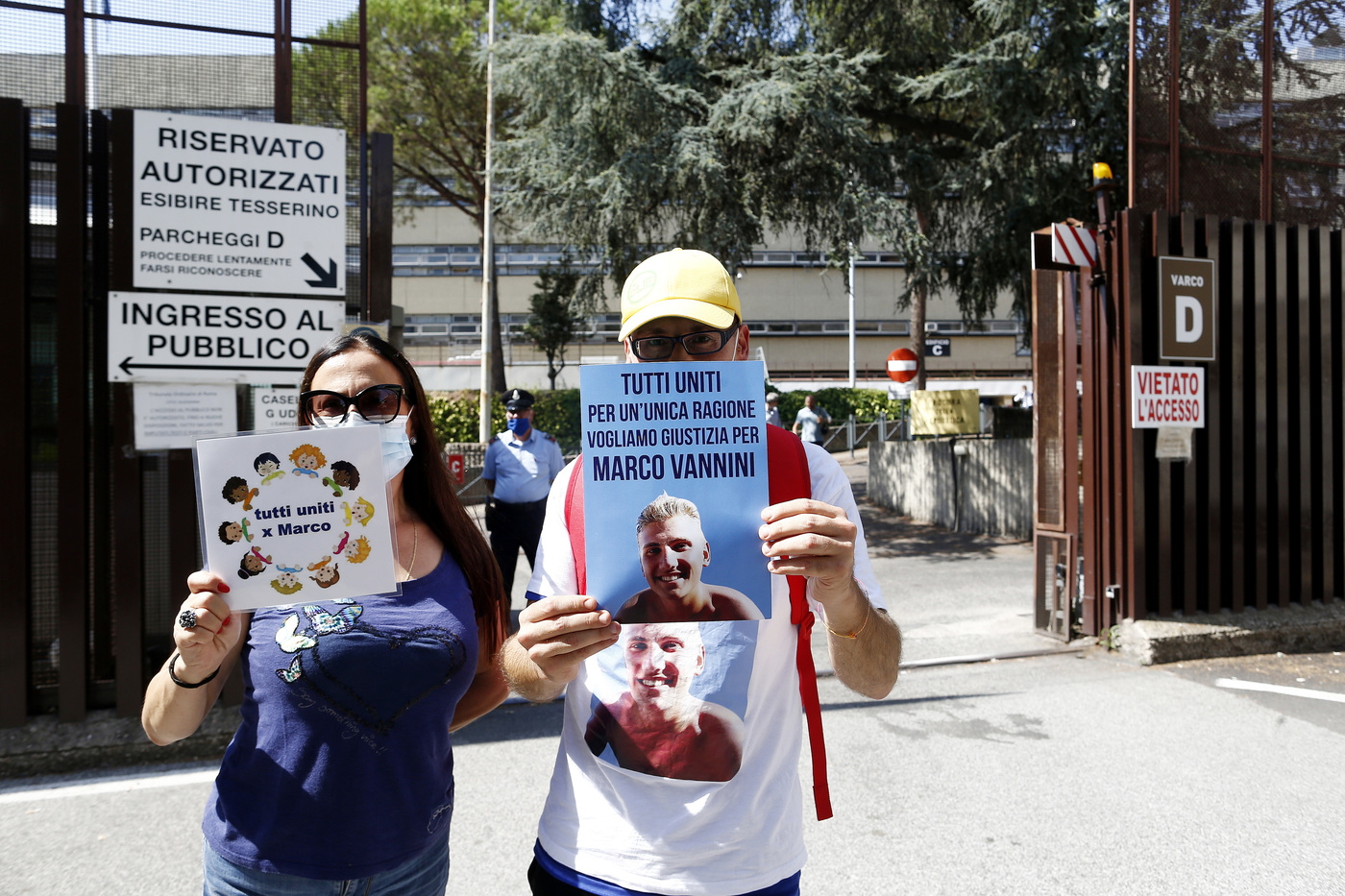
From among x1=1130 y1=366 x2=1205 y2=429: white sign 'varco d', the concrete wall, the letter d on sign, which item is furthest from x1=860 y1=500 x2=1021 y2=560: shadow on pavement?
the letter d on sign

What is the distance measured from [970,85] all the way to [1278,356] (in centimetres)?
648

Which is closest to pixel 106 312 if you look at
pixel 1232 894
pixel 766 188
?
pixel 1232 894

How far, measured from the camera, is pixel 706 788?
1.67 metres

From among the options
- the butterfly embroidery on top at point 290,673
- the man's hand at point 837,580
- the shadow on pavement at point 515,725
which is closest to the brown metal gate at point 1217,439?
the shadow on pavement at point 515,725

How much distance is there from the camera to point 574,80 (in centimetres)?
1255

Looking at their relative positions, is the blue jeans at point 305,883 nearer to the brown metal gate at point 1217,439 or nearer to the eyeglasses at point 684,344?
the eyeglasses at point 684,344

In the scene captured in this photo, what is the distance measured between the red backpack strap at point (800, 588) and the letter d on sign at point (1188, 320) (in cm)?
644

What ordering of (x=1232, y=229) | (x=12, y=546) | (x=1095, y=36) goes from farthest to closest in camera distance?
(x=1095, y=36), (x=1232, y=229), (x=12, y=546)

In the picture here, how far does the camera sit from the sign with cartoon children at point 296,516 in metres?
1.66

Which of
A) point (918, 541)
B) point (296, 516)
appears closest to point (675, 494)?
point (296, 516)

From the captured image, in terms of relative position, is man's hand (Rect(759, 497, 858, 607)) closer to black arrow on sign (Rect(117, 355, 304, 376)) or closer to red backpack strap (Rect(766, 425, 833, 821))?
red backpack strap (Rect(766, 425, 833, 821))

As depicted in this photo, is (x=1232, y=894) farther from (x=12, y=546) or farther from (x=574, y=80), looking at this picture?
(x=574, y=80)

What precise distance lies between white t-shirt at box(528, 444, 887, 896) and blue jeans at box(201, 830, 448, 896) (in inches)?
13.4

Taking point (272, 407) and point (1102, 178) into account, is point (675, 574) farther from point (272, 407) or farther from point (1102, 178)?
point (1102, 178)
